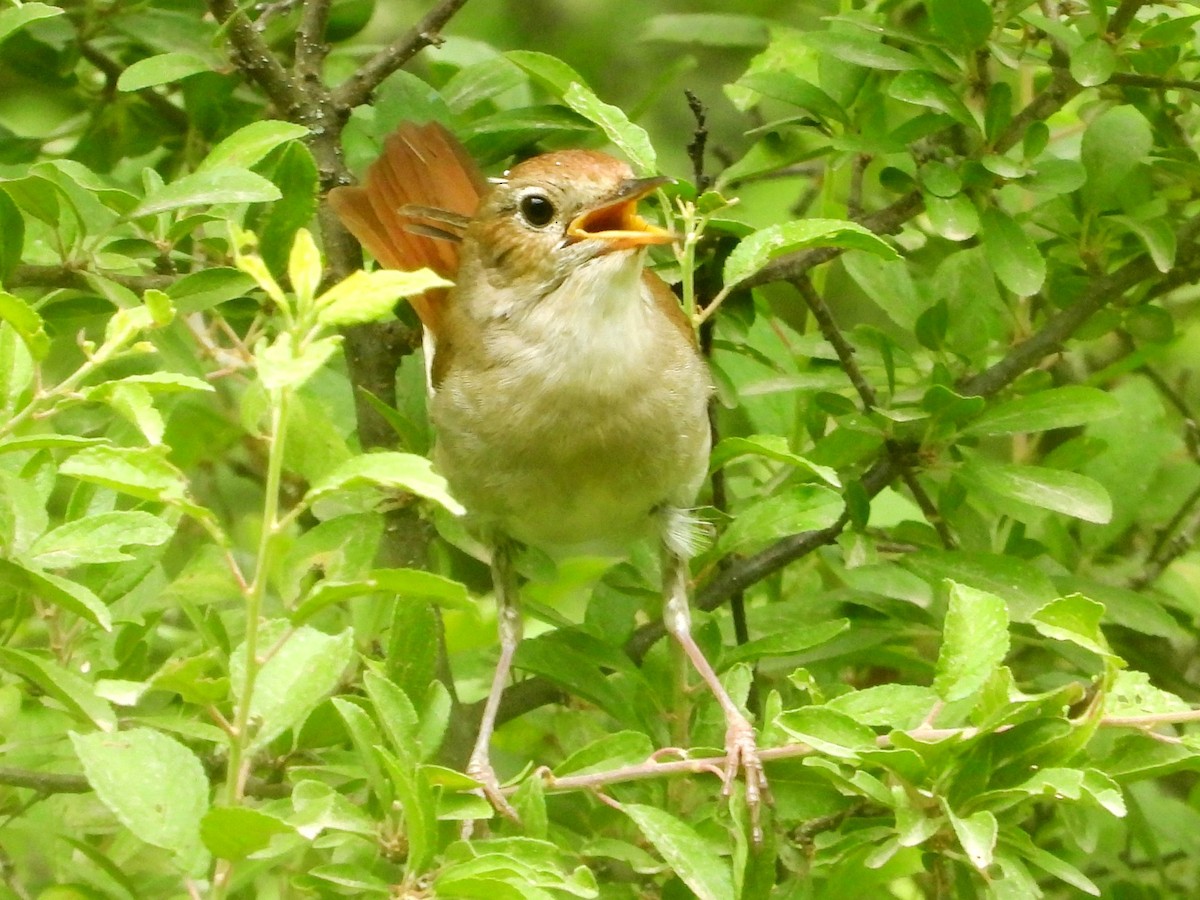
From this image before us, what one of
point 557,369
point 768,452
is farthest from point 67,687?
point 557,369

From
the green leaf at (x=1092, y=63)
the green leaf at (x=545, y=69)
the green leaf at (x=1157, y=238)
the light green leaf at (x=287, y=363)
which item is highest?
the light green leaf at (x=287, y=363)

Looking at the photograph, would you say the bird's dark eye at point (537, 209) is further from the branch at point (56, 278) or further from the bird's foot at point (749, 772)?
the bird's foot at point (749, 772)

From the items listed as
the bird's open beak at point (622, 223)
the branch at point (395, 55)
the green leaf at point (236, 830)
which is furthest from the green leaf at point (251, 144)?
the green leaf at point (236, 830)

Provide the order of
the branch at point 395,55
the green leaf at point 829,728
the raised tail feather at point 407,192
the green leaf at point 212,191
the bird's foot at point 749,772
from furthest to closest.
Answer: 1. the raised tail feather at point 407,192
2. the branch at point 395,55
3. the green leaf at point 212,191
4. the bird's foot at point 749,772
5. the green leaf at point 829,728

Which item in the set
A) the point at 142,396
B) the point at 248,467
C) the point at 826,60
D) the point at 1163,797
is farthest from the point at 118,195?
the point at 1163,797

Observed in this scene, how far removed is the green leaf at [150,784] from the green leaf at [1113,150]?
4.87 ft

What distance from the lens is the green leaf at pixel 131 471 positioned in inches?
52.9

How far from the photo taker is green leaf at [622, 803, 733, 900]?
1684 mm

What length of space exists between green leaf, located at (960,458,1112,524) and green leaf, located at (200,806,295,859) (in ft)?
3.83

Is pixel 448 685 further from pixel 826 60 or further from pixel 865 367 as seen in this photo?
pixel 826 60

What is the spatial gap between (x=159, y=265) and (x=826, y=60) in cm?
99

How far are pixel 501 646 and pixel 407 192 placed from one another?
72 cm

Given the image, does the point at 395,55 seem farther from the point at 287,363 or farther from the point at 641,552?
the point at 287,363

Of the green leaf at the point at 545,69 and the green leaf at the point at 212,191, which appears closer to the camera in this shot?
the green leaf at the point at 212,191
